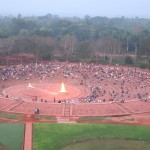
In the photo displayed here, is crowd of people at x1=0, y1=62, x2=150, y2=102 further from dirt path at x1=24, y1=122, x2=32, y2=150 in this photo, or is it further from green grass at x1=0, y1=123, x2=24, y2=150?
green grass at x1=0, y1=123, x2=24, y2=150

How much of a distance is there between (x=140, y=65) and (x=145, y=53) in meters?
8.83

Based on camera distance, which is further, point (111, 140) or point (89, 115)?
Result: point (89, 115)

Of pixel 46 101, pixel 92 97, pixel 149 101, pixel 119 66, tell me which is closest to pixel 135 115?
pixel 149 101

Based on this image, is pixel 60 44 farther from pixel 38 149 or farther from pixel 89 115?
pixel 38 149

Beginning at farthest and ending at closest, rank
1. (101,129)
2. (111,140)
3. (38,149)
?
1. (101,129)
2. (111,140)
3. (38,149)

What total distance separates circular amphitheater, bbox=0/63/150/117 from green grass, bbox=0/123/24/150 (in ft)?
18.8

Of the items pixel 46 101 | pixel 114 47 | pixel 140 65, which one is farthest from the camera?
pixel 114 47

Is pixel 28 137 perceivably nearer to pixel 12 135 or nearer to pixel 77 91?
pixel 12 135

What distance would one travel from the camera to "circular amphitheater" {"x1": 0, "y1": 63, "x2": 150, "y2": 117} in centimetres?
4900

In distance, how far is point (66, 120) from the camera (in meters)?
45.4

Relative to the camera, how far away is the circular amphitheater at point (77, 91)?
1929 inches

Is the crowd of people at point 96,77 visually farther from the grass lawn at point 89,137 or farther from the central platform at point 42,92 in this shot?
the grass lawn at point 89,137

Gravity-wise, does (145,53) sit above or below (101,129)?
above

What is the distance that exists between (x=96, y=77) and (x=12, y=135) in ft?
107
